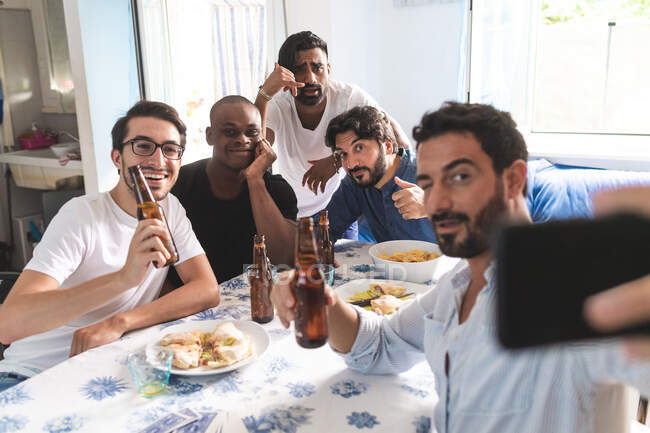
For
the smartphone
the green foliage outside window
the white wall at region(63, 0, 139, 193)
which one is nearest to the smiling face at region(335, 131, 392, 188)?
the smartphone

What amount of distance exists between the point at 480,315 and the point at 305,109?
1988 mm

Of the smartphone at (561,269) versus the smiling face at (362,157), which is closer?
the smartphone at (561,269)

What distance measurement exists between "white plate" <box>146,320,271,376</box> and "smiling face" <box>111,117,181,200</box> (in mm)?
479

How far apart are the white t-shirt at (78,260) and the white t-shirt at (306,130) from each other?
4.01ft

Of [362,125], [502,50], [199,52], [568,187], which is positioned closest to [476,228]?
[362,125]

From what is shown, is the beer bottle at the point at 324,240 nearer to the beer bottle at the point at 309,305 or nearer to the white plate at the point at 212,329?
the white plate at the point at 212,329

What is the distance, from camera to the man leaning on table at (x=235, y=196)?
6.75 ft

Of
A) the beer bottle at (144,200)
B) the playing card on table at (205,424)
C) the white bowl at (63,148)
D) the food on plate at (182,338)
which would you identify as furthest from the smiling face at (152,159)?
the white bowl at (63,148)

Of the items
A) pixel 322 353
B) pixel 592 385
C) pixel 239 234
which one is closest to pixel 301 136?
pixel 239 234

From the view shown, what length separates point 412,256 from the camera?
177 centimetres

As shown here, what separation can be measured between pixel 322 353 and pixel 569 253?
867 millimetres

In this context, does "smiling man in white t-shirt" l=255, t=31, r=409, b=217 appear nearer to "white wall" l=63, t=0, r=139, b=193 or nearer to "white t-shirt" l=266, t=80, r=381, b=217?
"white t-shirt" l=266, t=80, r=381, b=217

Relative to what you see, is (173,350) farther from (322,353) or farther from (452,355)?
(452,355)

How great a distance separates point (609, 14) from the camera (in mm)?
3930
